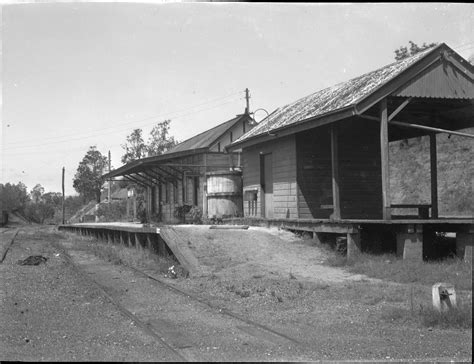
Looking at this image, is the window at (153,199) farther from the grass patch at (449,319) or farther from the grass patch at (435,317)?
the grass patch at (449,319)

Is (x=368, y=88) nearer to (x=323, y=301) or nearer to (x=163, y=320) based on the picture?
(x=323, y=301)

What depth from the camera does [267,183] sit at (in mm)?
18594

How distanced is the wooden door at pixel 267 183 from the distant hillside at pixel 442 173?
1256 centimetres

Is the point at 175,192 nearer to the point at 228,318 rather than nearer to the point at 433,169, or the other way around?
the point at 433,169

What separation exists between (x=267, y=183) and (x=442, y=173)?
17299 millimetres

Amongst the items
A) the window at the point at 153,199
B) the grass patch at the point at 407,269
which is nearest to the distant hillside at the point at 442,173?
the window at the point at 153,199

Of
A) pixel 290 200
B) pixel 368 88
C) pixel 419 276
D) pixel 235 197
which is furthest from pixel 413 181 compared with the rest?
pixel 419 276

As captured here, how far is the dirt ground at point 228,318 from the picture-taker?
18.5ft

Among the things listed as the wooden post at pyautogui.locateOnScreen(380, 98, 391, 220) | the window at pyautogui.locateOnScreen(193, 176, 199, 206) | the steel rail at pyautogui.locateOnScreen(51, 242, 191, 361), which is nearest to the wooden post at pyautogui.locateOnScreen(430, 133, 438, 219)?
the wooden post at pyautogui.locateOnScreen(380, 98, 391, 220)

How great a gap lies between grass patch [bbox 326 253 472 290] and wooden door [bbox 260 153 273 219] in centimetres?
583

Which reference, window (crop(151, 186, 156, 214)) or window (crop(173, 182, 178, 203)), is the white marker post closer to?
window (crop(173, 182, 178, 203))

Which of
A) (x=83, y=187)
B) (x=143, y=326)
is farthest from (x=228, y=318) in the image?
(x=83, y=187)

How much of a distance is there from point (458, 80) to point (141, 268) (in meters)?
9.40

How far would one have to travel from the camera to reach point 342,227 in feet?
42.7
